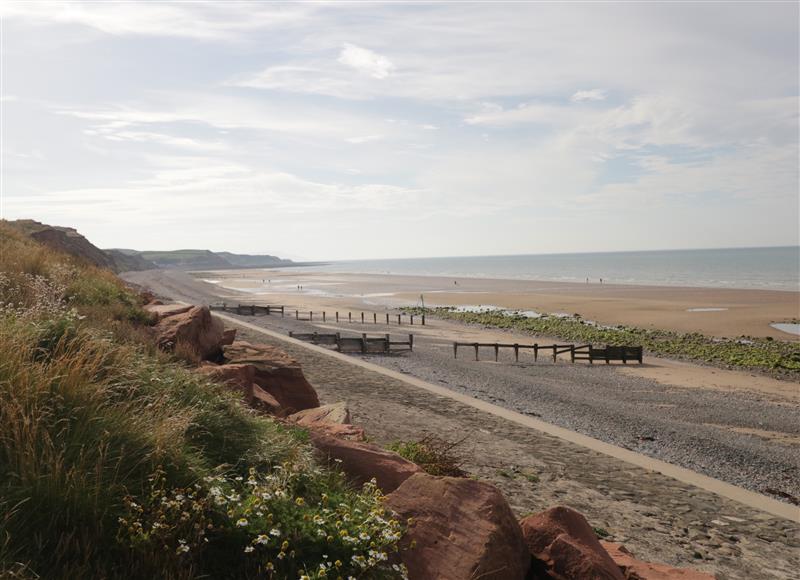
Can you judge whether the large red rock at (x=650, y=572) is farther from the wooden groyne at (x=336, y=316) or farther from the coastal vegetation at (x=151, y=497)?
the wooden groyne at (x=336, y=316)

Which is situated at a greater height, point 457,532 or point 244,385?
point 244,385

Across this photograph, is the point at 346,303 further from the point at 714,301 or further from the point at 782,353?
the point at 782,353

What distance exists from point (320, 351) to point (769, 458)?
13.5 m

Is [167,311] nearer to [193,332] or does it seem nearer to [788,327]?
[193,332]

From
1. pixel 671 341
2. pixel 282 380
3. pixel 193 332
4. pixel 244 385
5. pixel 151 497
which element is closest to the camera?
pixel 151 497

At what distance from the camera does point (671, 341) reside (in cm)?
3612

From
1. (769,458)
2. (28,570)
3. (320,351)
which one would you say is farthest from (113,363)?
(320,351)

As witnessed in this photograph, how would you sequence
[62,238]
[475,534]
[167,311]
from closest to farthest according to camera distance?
[475,534], [167,311], [62,238]

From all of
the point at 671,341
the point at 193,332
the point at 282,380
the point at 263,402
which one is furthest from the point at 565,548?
the point at 671,341

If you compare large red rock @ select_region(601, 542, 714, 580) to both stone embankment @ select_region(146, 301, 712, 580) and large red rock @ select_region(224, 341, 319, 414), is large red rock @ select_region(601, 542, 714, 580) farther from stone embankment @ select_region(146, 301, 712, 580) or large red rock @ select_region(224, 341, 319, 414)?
large red rock @ select_region(224, 341, 319, 414)

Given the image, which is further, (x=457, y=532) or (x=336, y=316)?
(x=336, y=316)

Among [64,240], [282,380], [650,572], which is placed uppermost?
[64,240]

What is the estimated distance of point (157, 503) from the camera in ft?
12.8

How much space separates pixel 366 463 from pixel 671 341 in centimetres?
3499
